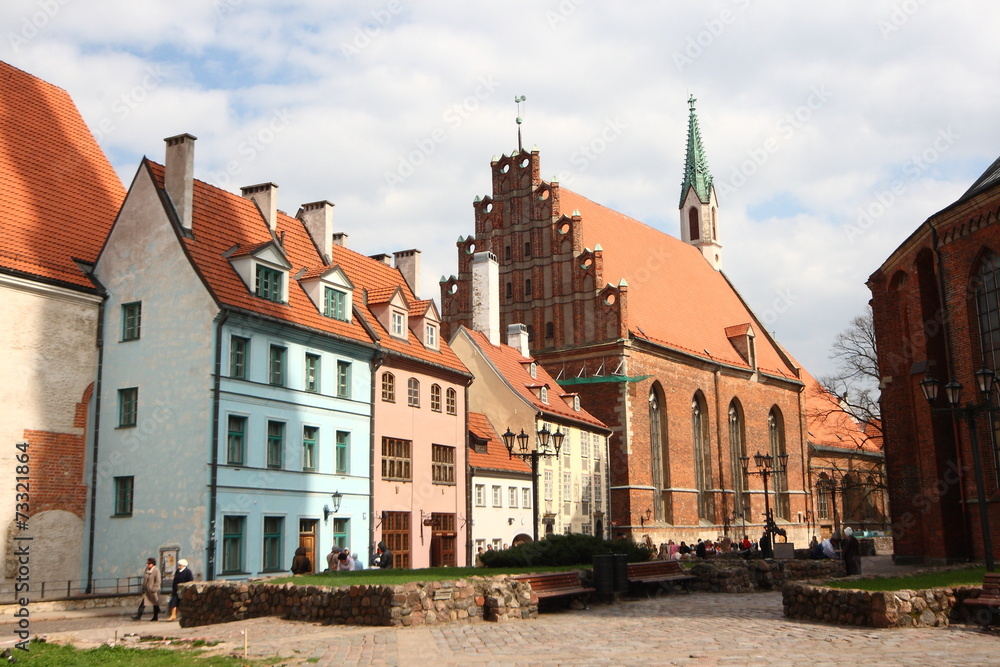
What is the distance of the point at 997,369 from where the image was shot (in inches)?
1099

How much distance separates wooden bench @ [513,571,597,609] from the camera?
18.6 meters

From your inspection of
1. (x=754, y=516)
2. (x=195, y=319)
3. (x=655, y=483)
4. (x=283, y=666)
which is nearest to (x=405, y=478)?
(x=195, y=319)

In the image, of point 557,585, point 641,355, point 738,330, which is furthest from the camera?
point 738,330

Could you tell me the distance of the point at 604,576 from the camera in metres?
21.2

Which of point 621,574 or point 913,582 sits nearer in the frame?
point 913,582

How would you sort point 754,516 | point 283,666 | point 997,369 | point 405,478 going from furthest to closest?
point 754,516, point 405,478, point 997,369, point 283,666

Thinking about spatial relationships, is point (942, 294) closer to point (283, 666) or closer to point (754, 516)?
point (283, 666)

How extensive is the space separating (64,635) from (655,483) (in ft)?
133

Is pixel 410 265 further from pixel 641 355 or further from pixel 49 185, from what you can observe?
pixel 641 355

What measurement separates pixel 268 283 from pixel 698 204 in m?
51.6

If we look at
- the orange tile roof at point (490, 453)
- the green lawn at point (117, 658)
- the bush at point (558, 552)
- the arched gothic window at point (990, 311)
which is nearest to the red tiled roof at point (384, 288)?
the orange tile roof at point (490, 453)

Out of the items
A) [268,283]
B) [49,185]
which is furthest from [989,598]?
[49,185]

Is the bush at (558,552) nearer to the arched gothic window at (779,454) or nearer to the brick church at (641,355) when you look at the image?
the brick church at (641,355)

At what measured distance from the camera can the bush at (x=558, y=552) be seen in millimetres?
22328
